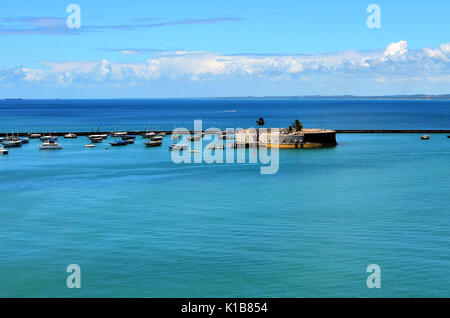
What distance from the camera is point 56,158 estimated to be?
111000 millimetres

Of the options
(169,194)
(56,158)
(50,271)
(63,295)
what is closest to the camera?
(63,295)

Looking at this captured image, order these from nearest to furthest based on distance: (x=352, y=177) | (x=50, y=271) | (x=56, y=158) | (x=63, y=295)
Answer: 1. (x=63, y=295)
2. (x=50, y=271)
3. (x=352, y=177)
4. (x=56, y=158)

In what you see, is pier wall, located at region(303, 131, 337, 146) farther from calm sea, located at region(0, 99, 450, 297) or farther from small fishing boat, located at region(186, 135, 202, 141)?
small fishing boat, located at region(186, 135, 202, 141)

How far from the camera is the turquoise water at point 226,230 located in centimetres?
3638

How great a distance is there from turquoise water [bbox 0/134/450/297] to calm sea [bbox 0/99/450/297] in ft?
0.42

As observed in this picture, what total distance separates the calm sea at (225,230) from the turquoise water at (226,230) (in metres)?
0.13

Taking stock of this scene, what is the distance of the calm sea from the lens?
1432 inches

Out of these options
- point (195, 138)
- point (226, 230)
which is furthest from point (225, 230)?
point (195, 138)

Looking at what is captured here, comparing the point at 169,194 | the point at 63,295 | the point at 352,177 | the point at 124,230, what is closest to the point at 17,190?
the point at 169,194

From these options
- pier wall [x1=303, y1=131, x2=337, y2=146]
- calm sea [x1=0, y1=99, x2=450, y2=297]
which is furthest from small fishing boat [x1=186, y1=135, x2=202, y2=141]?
calm sea [x1=0, y1=99, x2=450, y2=297]

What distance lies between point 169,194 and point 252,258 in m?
30.0

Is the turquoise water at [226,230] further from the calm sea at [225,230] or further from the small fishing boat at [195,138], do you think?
the small fishing boat at [195,138]

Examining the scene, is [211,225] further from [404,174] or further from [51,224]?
[404,174]

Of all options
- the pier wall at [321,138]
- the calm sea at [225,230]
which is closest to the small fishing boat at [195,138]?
the pier wall at [321,138]
